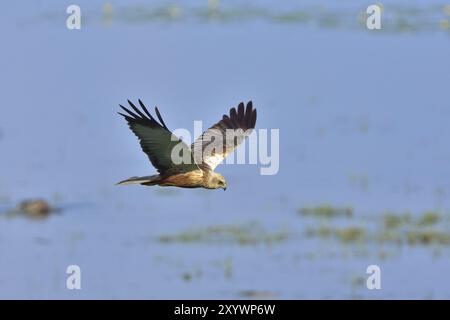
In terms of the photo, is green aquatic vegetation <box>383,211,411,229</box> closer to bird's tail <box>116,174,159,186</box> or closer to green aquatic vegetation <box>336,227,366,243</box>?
green aquatic vegetation <box>336,227,366,243</box>

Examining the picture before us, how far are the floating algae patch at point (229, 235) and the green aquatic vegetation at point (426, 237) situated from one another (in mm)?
1593

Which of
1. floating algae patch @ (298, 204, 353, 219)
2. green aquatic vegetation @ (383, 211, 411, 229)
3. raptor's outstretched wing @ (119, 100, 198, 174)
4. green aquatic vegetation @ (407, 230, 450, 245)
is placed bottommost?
green aquatic vegetation @ (407, 230, 450, 245)

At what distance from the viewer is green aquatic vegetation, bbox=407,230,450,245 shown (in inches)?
716

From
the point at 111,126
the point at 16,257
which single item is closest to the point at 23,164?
the point at 111,126

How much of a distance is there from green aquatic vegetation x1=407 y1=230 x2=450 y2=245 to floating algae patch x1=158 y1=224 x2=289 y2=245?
1.59 meters

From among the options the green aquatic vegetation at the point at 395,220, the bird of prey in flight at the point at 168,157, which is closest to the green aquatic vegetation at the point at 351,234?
the green aquatic vegetation at the point at 395,220

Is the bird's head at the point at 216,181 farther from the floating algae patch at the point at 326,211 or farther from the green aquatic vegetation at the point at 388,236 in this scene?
the floating algae patch at the point at 326,211

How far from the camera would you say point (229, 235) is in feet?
60.5

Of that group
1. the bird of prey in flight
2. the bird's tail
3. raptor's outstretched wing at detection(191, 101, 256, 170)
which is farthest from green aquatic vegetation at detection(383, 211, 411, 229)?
the bird's tail

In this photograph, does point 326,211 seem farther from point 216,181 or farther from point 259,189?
point 216,181

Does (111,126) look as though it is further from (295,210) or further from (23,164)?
(295,210)

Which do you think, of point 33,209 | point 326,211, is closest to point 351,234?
point 326,211

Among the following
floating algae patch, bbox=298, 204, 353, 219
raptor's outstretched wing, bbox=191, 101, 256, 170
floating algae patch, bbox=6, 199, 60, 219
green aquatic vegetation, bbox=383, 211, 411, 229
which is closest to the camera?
raptor's outstretched wing, bbox=191, 101, 256, 170

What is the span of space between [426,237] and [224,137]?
743 centimetres
